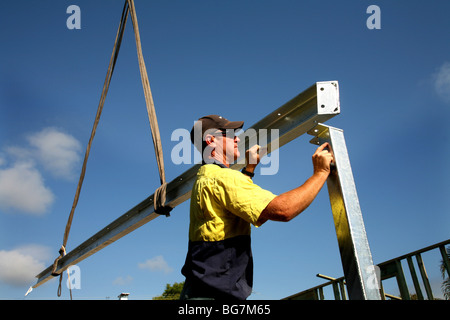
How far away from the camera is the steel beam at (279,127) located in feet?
→ 7.11

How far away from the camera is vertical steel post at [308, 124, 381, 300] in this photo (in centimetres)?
168

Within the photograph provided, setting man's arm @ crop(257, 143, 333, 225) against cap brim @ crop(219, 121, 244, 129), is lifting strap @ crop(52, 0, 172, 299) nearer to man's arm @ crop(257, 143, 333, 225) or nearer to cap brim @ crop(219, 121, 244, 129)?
cap brim @ crop(219, 121, 244, 129)

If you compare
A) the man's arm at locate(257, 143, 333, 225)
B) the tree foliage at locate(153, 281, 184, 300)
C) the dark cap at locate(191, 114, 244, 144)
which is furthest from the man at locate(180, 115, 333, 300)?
the tree foliage at locate(153, 281, 184, 300)

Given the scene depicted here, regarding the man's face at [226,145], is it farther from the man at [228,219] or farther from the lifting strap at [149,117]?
the lifting strap at [149,117]

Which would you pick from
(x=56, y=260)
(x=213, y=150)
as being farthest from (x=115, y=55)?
(x=213, y=150)

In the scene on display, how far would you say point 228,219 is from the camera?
1.92 meters

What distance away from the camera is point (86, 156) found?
5.68 m

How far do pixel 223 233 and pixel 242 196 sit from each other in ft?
0.85

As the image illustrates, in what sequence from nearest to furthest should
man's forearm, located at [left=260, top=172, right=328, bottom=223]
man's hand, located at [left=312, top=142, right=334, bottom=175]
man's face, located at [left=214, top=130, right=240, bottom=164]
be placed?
man's forearm, located at [left=260, top=172, right=328, bottom=223] → man's hand, located at [left=312, top=142, right=334, bottom=175] → man's face, located at [left=214, top=130, right=240, bottom=164]

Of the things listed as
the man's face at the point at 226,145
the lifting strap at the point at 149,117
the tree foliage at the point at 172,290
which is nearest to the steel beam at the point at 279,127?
the lifting strap at the point at 149,117

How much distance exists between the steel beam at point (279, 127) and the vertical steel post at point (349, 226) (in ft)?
0.44

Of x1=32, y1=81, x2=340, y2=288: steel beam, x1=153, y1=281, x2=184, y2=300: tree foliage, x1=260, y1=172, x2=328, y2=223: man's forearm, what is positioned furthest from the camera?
x1=153, y1=281, x2=184, y2=300: tree foliage

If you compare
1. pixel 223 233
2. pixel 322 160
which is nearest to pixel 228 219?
pixel 223 233
